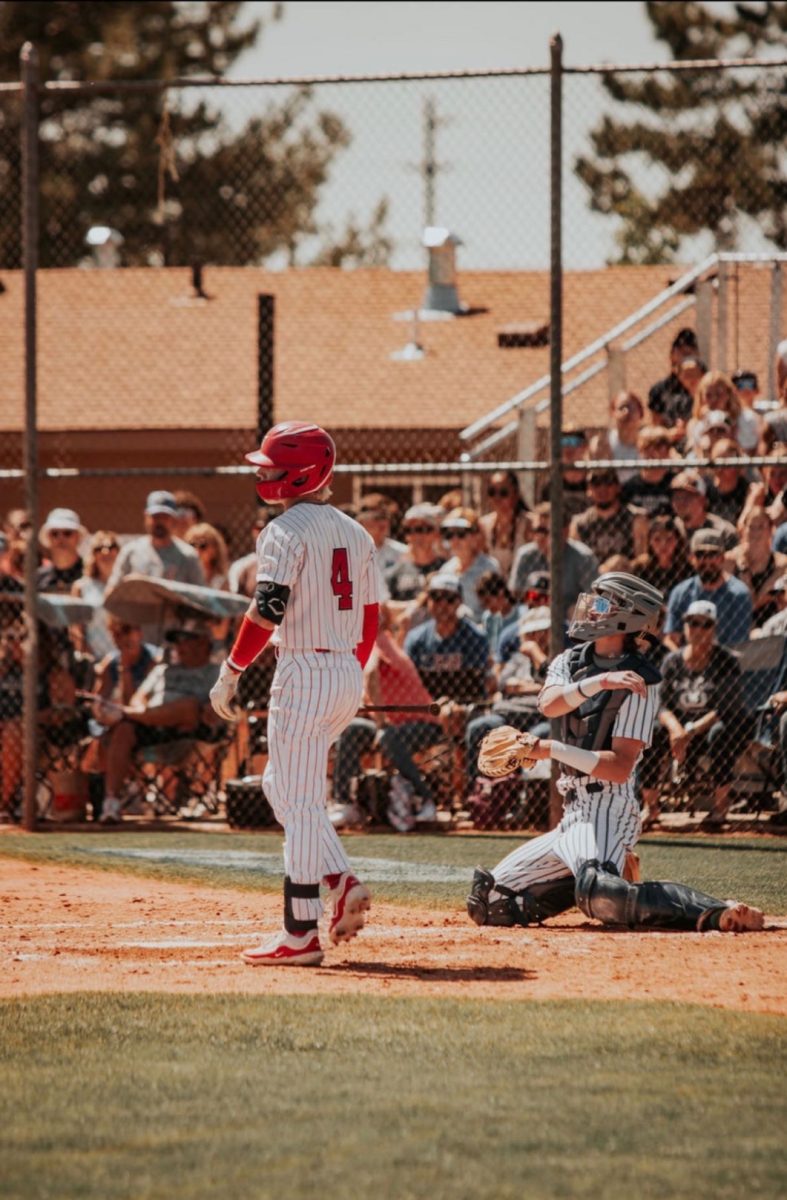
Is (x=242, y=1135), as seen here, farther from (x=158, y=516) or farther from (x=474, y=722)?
(x=158, y=516)

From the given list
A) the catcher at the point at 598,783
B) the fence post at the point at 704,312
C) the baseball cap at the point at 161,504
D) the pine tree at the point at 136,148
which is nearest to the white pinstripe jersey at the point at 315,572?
the catcher at the point at 598,783

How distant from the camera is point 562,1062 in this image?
530 cm

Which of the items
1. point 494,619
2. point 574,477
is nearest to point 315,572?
point 494,619

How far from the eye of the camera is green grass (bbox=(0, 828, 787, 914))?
9234 millimetres

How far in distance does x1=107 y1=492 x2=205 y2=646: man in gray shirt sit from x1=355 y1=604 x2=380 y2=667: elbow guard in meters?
6.39

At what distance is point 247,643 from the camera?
275 inches

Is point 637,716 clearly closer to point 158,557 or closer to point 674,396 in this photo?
point 158,557

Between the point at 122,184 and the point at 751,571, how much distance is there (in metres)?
26.1

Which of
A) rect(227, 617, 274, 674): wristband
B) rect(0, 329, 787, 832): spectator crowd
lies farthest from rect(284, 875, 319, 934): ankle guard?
rect(0, 329, 787, 832): spectator crowd

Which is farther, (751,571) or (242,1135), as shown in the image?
(751,571)

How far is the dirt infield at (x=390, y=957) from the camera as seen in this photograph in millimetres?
6426

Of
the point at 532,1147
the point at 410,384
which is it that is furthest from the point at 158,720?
the point at 410,384

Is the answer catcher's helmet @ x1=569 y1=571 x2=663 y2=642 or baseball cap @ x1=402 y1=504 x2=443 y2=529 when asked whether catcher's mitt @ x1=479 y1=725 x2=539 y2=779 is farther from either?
baseball cap @ x1=402 y1=504 x2=443 y2=529

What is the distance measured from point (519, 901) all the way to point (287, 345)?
18.6m
